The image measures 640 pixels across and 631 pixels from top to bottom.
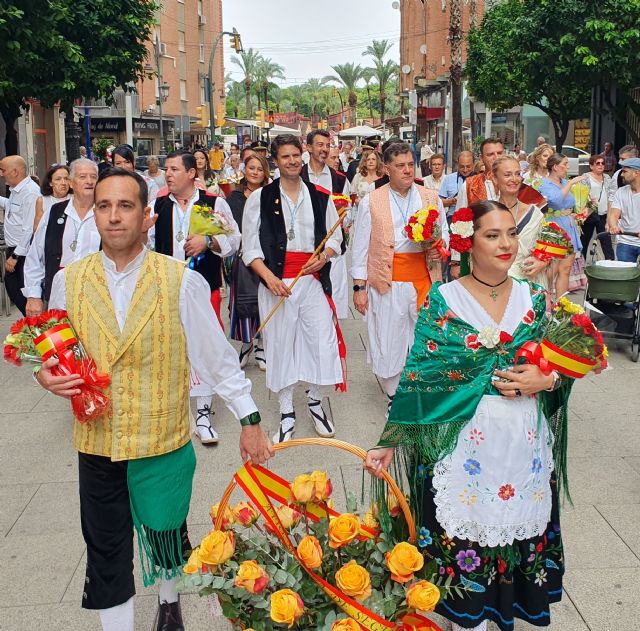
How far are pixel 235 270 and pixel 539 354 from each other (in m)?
5.38

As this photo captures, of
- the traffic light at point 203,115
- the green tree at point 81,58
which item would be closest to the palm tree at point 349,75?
the traffic light at point 203,115

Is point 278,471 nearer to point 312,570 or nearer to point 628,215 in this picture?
point 312,570

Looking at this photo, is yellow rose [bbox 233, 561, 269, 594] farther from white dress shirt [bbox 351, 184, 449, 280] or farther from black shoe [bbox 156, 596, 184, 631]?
white dress shirt [bbox 351, 184, 449, 280]

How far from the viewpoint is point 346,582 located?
2881 mm

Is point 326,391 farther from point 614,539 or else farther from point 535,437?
point 535,437

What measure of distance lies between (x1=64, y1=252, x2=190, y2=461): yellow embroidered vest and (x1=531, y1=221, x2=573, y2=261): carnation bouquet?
9.72 feet

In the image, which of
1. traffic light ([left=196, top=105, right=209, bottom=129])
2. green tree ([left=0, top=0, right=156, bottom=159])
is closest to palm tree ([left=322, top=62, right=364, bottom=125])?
traffic light ([left=196, top=105, right=209, bottom=129])

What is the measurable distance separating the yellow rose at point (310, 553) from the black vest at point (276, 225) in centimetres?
342

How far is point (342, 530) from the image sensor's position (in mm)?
→ 3055

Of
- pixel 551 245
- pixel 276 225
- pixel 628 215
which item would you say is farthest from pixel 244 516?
pixel 628 215

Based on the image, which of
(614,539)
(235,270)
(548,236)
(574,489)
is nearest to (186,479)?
(614,539)

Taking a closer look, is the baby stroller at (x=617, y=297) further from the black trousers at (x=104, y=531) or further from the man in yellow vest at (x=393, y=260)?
the black trousers at (x=104, y=531)

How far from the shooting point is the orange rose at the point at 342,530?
3.05m

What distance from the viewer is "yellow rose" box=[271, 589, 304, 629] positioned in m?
2.81
